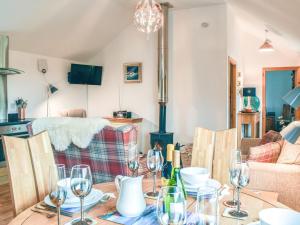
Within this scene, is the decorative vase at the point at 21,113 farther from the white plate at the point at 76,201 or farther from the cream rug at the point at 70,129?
the white plate at the point at 76,201

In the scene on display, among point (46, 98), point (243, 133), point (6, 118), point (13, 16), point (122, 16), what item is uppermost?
point (122, 16)

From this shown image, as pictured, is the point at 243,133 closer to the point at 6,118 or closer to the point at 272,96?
the point at 272,96

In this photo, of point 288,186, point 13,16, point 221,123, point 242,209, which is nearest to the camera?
point 242,209

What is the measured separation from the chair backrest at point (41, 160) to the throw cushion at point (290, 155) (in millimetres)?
2175

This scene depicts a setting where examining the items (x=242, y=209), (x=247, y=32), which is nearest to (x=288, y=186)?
(x=242, y=209)

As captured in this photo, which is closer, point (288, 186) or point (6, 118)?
point (288, 186)

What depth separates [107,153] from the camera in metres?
2.59

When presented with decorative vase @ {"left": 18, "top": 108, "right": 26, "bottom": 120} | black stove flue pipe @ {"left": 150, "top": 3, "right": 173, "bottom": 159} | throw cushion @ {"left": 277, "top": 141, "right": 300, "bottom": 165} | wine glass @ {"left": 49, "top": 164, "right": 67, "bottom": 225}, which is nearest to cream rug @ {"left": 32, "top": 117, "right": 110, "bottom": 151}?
wine glass @ {"left": 49, "top": 164, "right": 67, "bottom": 225}

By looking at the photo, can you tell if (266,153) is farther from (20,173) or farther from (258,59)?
(258,59)

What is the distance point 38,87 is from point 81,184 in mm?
4925

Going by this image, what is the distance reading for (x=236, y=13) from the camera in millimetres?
5879

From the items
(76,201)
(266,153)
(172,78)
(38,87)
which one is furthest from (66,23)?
(76,201)

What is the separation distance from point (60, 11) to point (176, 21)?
Answer: 2.23 meters

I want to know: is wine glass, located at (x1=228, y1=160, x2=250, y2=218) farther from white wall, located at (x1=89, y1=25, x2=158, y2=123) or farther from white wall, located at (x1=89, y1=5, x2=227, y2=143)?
white wall, located at (x1=89, y1=25, x2=158, y2=123)
